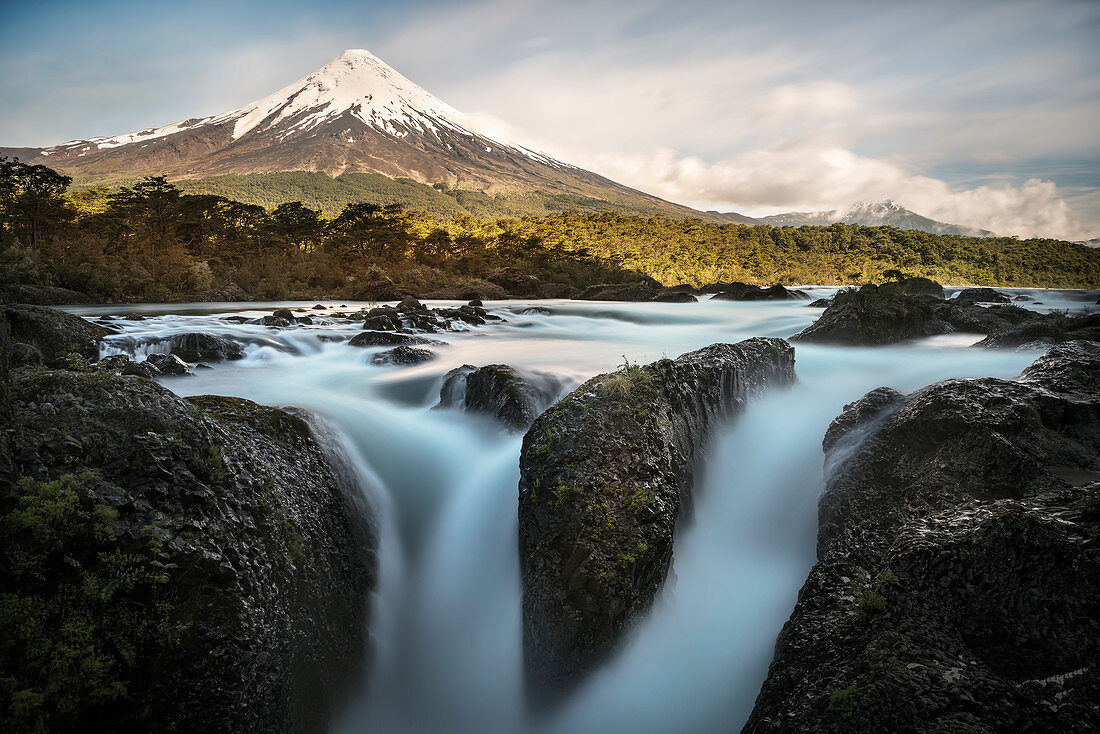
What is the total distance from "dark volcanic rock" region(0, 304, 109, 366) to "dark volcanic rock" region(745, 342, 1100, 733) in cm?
926

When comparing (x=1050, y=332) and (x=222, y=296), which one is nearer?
(x=1050, y=332)

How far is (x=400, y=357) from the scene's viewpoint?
1055 centimetres

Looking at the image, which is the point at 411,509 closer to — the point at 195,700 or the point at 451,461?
the point at 451,461

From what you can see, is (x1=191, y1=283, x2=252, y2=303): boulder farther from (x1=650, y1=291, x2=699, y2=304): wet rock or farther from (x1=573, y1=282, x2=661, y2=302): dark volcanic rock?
(x1=650, y1=291, x2=699, y2=304): wet rock

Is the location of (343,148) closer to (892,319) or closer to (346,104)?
(346,104)

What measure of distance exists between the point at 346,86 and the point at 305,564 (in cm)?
23024

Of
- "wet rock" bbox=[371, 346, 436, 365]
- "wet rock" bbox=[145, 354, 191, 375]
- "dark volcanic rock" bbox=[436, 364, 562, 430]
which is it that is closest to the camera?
"dark volcanic rock" bbox=[436, 364, 562, 430]

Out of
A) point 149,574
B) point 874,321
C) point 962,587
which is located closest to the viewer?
point 149,574

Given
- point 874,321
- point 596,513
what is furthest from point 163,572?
point 874,321

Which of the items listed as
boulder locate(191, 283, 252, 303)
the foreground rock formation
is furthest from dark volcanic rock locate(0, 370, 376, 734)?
boulder locate(191, 283, 252, 303)

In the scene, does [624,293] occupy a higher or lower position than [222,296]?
higher

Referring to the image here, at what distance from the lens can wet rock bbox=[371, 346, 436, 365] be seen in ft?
34.4

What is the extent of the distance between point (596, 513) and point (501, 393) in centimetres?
328

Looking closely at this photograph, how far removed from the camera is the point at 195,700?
8.48ft
